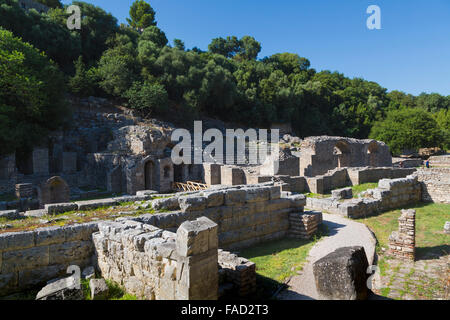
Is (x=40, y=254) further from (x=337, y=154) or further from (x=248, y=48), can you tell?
(x=248, y=48)

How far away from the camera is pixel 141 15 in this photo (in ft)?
164

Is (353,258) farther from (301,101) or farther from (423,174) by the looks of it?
(301,101)

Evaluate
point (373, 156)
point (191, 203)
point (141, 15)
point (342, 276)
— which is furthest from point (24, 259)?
point (141, 15)

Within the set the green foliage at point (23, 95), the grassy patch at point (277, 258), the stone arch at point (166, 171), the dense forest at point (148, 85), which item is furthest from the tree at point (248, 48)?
the grassy patch at point (277, 258)

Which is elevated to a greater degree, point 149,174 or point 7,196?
point 149,174

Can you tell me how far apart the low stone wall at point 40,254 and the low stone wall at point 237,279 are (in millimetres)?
2534

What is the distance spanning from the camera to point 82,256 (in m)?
5.37

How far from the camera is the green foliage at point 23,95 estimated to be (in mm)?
18609

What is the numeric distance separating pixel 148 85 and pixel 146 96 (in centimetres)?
225

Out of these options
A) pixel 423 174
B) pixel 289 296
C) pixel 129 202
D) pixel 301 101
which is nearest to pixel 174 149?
pixel 129 202

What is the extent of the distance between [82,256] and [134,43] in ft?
133

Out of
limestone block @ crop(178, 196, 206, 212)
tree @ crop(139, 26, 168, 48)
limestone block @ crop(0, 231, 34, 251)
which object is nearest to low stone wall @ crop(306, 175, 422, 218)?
limestone block @ crop(178, 196, 206, 212)

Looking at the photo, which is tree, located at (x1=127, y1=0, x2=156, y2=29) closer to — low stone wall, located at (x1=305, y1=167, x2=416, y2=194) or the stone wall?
low stone wall, located at (x1=305, y1=167, x2=416, y2=194)

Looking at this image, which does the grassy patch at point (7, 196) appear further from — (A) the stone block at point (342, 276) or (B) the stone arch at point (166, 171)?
(A) the stone block at point (342, 276)
